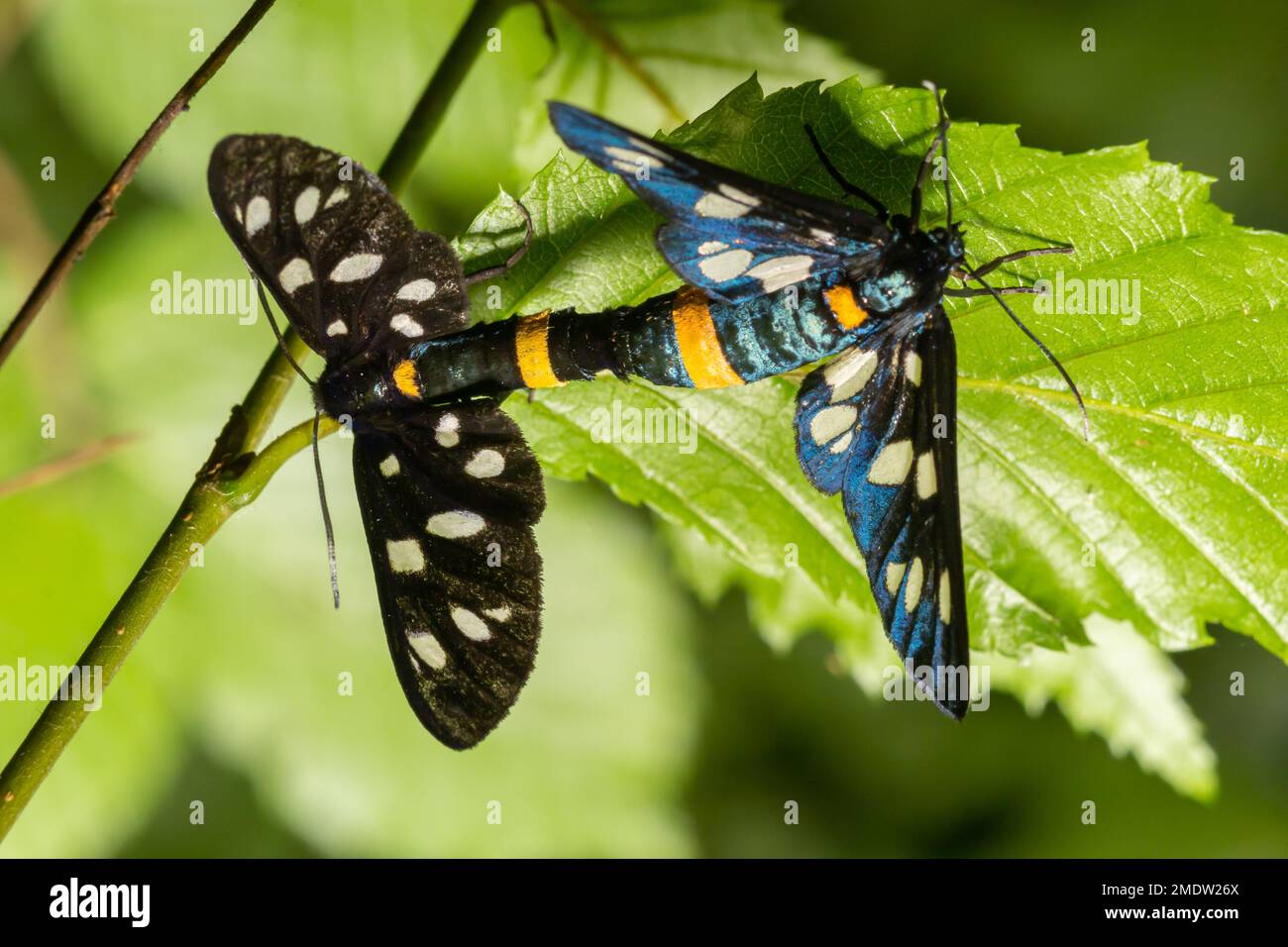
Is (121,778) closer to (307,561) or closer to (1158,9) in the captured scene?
(307,561)

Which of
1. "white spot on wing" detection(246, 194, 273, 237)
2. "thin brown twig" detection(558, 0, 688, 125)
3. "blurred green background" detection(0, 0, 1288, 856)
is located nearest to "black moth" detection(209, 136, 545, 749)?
"white spot on wing" detection(246, 194, 273, 237)

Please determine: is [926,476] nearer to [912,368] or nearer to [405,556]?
[912,368]

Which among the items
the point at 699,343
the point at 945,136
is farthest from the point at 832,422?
the point at 945,136

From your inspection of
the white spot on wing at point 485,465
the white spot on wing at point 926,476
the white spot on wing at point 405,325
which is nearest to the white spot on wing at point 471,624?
the white spot on wing at point 485,465

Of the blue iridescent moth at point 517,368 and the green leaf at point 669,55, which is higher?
the green leaf at point 669,55

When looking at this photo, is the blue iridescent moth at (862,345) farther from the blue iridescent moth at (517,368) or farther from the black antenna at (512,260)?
the black antenna at (512,260)

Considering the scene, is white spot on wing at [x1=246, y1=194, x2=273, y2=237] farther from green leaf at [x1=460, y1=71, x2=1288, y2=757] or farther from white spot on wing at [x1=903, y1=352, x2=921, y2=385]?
white spot on wing at [x1=903, y1=352, x2=921, y2=385]

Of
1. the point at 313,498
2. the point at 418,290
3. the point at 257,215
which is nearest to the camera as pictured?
the point at 257,215
